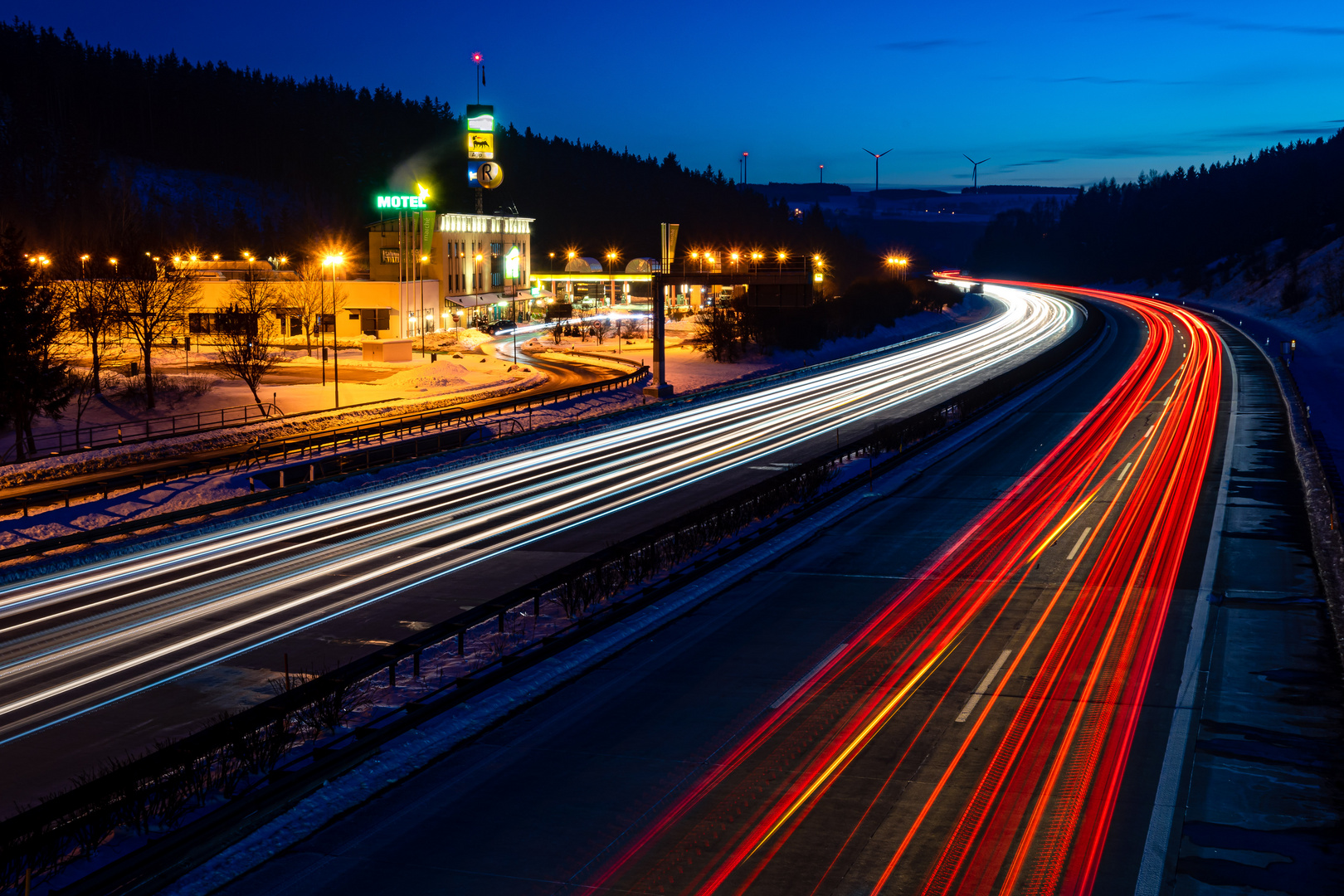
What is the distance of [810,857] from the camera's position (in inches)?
428

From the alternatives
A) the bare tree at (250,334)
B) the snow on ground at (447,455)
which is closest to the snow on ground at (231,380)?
the bare tree at (250,334)

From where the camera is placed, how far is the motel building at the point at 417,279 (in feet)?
284

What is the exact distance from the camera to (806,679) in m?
16.1

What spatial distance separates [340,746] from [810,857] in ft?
20.2

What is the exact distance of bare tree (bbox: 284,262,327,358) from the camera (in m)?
82.6

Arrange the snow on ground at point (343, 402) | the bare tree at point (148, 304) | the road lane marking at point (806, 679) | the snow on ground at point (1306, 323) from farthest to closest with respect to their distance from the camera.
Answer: the bare tree at point (148, 304), the snow on ground at point (1306, 323), the snow on ground at point (343, 402), the road lane marking at point (806, 679)

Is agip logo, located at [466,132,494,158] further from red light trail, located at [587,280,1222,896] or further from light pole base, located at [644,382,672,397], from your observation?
red light trail, located at [587,280,1222,896]

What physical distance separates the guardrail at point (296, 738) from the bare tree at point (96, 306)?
1746 inches

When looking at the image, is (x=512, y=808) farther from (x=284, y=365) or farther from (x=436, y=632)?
(x=284, y=365)

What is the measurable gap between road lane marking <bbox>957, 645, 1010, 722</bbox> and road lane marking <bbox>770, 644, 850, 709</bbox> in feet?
7.67

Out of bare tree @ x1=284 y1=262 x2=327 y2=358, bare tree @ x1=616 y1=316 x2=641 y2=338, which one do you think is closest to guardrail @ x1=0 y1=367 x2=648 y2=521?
bare tree @ x1=284 y1=262 x2=327 y2=358

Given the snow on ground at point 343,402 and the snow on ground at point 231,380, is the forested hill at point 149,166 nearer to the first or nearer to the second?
the snow on ground at point 231,380

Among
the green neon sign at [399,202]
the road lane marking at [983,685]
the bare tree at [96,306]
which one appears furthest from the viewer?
the green neon sign at [399,202]

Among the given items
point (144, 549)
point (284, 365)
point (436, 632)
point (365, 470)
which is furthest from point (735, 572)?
point (284, 365)
